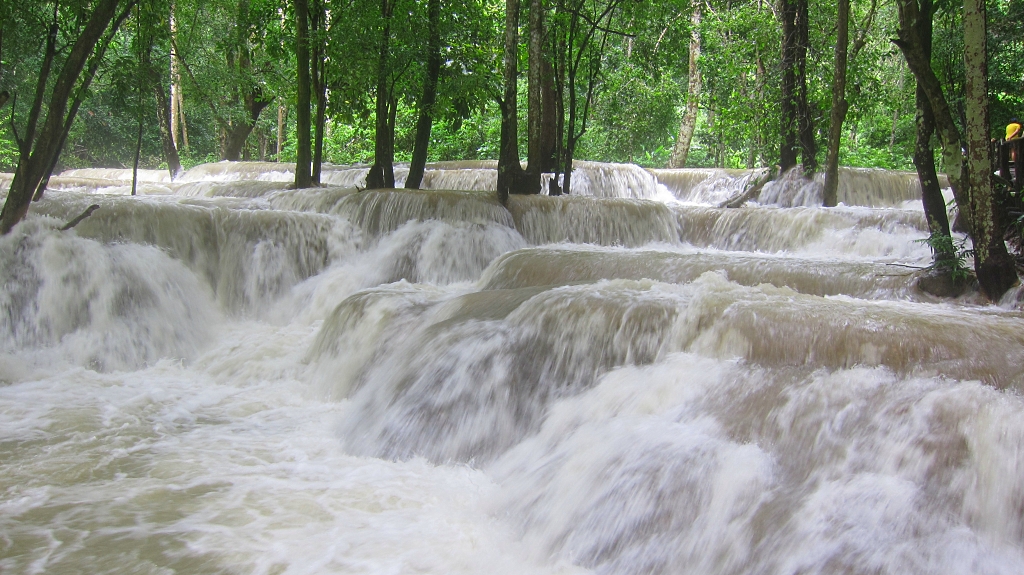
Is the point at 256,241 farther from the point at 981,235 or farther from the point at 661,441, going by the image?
the point at 981,235

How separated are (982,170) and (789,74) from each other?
761cm

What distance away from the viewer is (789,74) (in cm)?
1241

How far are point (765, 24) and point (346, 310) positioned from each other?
9.17 m

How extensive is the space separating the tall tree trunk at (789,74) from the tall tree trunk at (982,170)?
23.3 feet

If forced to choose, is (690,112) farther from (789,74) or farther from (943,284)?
(943,284)

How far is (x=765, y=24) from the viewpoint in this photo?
12266mm

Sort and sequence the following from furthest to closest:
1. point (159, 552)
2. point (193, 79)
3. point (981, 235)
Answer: point (193, 79), point (981, 235), point (159, 552)

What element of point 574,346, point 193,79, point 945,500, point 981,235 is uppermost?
point 193,79

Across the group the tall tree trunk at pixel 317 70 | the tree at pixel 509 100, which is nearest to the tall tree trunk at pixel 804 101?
the tree at pixel 509 100

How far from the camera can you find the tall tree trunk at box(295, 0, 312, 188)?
426 inches

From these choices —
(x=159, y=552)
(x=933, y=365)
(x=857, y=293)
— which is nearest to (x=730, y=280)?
(x=857, y=293)

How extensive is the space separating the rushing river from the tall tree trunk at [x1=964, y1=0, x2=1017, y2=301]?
0.68 ft

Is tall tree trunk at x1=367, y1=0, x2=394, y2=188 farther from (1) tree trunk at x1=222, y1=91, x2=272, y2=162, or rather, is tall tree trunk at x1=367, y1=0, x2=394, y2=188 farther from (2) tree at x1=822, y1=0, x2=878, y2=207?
(1) tree trunk at x1=222, y1=91, x2=272, y2=162

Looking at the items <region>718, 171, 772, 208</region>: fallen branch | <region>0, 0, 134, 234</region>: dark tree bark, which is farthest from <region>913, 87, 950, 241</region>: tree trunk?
<region>0, 0, 134, 234</region>: dark tree bark
